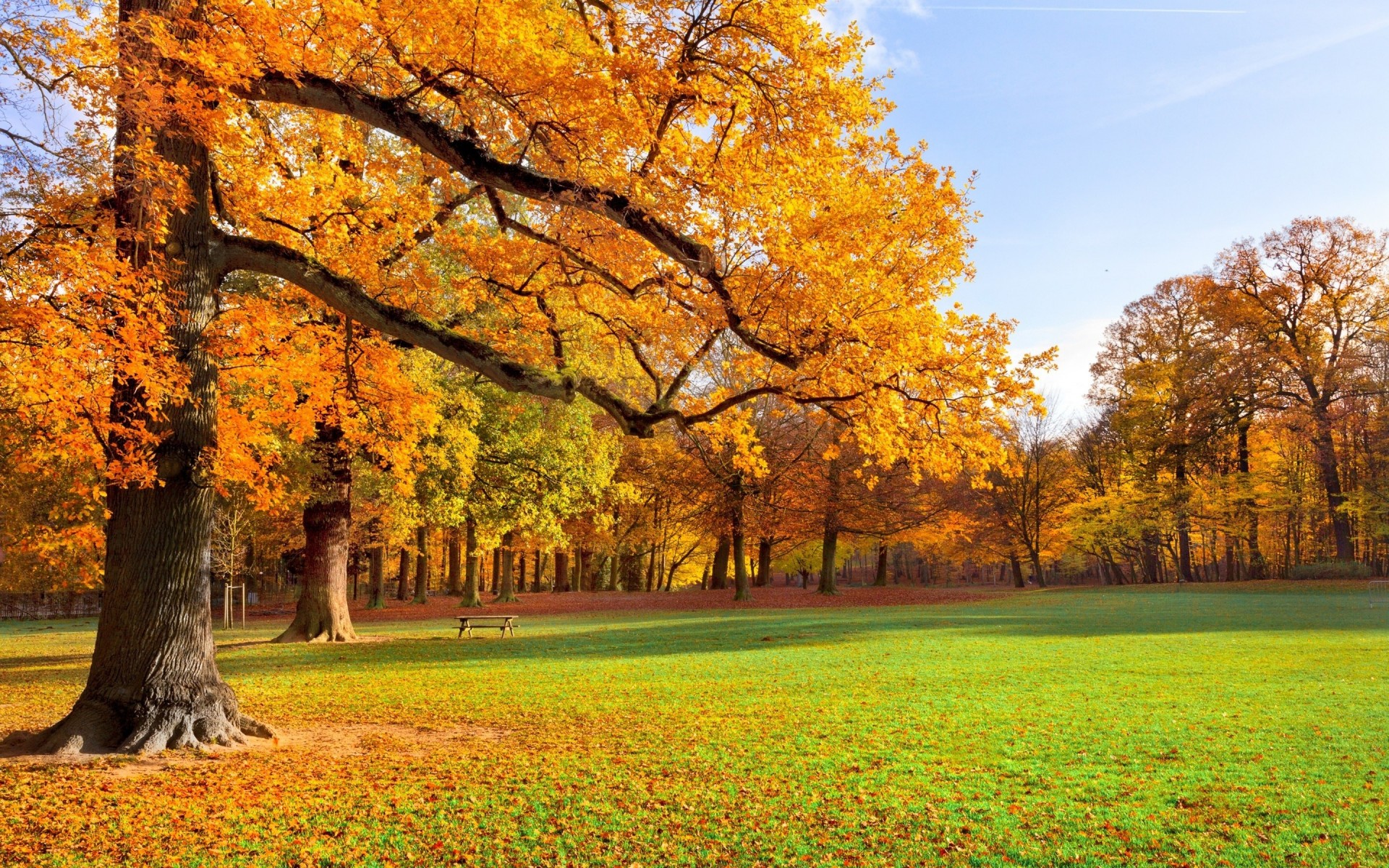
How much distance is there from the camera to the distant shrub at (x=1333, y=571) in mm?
33656

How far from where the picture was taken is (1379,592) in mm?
30094

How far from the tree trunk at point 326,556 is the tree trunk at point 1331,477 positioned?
1468 inches

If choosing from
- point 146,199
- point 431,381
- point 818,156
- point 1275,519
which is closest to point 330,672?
point 431,381

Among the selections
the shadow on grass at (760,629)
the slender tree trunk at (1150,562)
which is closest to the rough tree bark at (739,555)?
the shadow on grass at (760,629)

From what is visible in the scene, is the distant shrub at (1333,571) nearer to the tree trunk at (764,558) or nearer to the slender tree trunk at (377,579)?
the tree trunk at (764,558)

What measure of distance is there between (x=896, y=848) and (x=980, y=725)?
158 inches

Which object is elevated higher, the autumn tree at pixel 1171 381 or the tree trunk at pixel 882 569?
the autumn tree at pixel 1171 381

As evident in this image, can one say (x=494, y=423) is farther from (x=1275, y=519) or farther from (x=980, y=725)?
(x=1275, y=519)

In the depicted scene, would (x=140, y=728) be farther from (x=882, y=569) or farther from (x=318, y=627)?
(x=882, y=569)

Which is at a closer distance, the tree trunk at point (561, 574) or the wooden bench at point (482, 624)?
the wooden bench at point (482, 624)

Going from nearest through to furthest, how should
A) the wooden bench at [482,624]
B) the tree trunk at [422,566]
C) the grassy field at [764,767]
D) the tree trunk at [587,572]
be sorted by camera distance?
1. the grassy field at [764,767]
2. the wooden bench at [482,624]
3. the tree trunk at [422,566]
4. the tree trunk at [587,572]

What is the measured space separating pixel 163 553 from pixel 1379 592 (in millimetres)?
36785

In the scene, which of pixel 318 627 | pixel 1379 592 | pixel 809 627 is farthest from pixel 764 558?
pixel 318 627

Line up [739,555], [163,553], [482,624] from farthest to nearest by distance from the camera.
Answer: [739,555]
[482,624]
[163,553]
